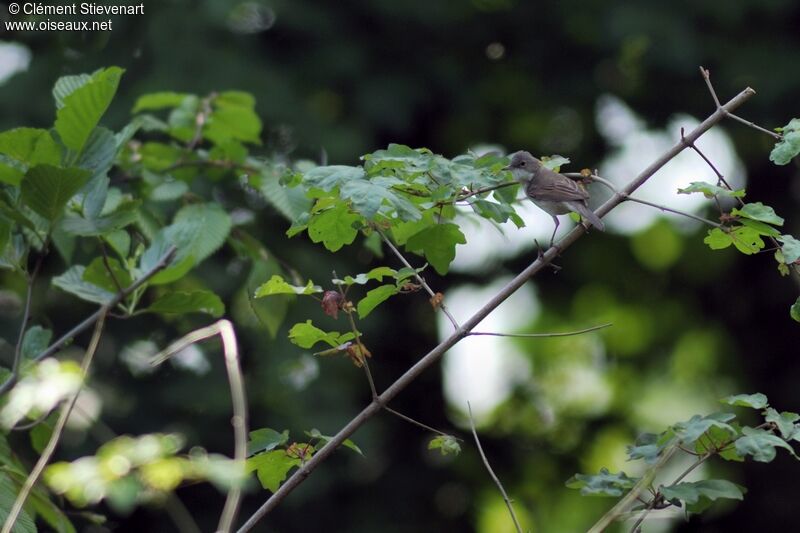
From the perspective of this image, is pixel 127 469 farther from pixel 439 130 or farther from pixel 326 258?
pixel 439 130

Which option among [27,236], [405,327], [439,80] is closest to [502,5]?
[439,80]

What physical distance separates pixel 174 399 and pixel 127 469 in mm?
3824

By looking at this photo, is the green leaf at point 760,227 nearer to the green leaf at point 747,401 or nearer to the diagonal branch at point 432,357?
the diagonal branch at point 432,357

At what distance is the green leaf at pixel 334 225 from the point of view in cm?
169

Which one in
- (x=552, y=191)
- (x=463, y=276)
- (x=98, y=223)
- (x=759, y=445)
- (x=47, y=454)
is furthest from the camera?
(x=463, y=276)

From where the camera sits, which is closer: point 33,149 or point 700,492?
point 700,492

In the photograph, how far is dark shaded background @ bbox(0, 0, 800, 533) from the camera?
15.4ft

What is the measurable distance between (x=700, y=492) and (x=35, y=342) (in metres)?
1.26

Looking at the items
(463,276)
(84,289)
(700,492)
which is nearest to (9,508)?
(84,289)

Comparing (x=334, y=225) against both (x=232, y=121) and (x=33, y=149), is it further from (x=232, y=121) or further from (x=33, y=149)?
(x=232, y=121)

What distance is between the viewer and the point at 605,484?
1609 millimetres

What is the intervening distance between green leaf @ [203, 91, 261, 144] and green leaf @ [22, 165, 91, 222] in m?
0.91

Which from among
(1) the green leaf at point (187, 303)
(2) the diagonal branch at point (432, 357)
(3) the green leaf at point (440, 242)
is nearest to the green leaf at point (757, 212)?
(2) the diagonal branch at point (432, 357)

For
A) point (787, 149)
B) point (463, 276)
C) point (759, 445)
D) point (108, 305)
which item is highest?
point (787, 149)
